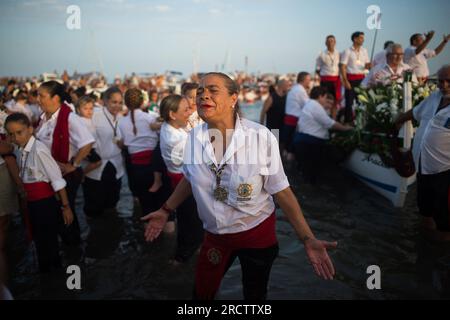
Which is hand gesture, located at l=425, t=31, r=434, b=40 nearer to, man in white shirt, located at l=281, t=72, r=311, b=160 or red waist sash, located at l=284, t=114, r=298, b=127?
man in white shirt, located at l=281, t=72, r=311, b=160

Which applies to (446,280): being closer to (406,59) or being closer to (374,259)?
(374,259)

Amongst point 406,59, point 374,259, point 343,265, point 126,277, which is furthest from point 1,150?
point 406,59

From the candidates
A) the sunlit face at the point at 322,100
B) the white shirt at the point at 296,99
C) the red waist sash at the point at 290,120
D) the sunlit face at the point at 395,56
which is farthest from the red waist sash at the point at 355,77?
the sunlit face at the point at 322,100

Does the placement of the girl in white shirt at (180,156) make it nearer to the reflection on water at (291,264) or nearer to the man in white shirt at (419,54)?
the reflection on water at (291,264)

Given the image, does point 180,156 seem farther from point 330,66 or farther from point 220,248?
point 330,66

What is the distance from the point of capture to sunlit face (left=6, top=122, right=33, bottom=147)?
366cm

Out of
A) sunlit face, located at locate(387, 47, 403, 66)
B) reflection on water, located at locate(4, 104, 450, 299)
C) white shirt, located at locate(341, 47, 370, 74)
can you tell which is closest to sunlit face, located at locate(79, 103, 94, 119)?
reflection on water, located at locate(4, 104, 450, 299)

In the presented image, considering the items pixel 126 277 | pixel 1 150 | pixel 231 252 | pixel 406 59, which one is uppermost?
pixel 406 59

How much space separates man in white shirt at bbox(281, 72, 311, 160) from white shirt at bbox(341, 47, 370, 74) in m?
1.30

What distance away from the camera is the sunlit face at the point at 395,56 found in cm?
723
